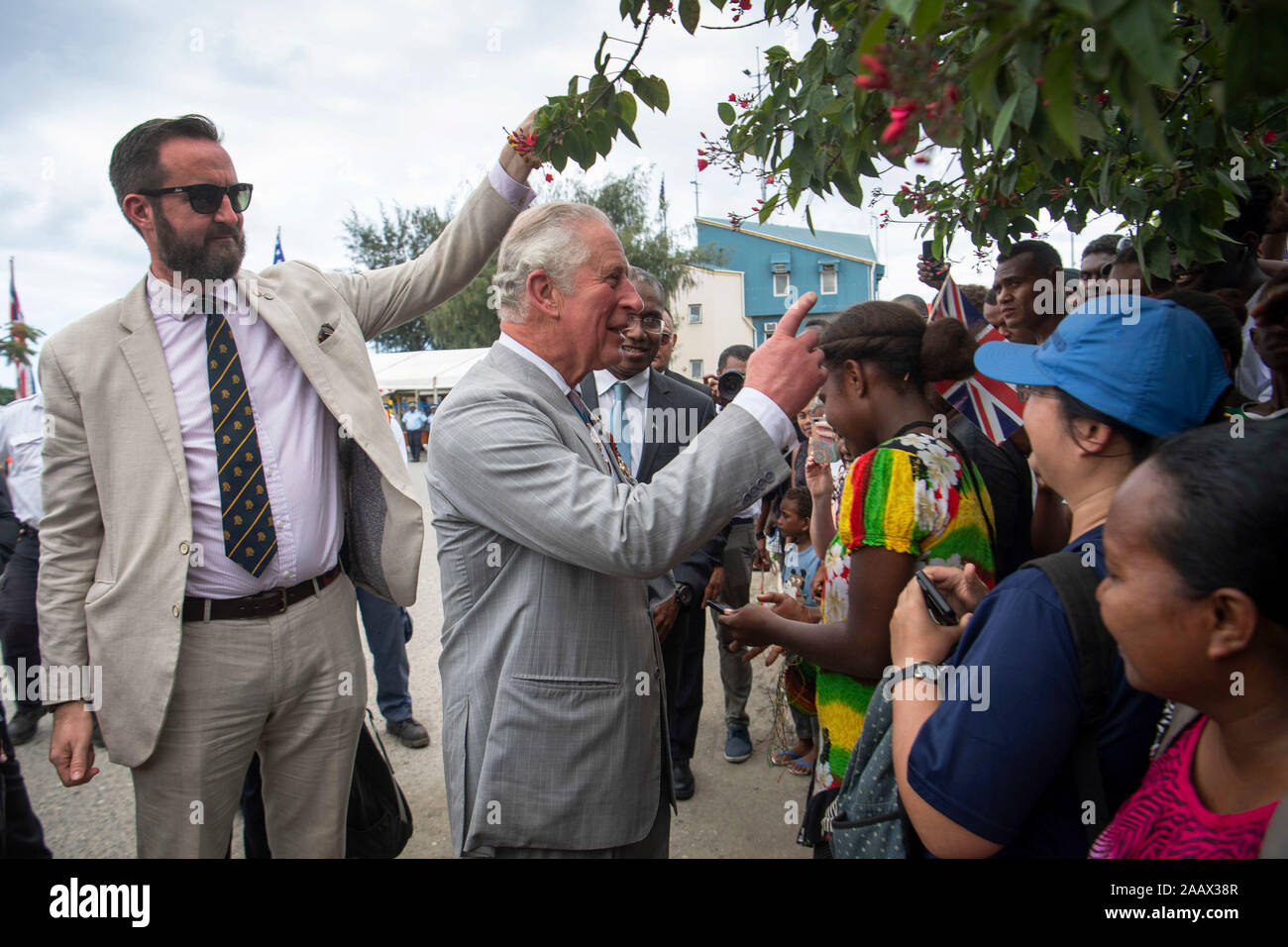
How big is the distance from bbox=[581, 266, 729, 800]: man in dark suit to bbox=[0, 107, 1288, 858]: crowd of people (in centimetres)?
119

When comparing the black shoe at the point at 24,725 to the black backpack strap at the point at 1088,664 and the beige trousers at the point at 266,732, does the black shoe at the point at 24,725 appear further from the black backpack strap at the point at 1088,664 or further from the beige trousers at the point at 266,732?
the black backpack strap at the point at 1088,664

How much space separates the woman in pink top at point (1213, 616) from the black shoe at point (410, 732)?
3.77 meters

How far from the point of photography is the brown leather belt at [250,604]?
2.03 meters

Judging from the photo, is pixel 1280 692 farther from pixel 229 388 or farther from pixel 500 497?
pixel 229 388

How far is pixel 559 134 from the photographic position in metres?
1.89

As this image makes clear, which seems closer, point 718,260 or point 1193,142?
point 1193,142

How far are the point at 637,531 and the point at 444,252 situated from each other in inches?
58.8

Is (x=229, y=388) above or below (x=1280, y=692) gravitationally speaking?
above

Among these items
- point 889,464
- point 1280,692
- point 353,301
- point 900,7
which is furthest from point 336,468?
point 1280,692

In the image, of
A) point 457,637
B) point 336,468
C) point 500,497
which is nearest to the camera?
point 500,497

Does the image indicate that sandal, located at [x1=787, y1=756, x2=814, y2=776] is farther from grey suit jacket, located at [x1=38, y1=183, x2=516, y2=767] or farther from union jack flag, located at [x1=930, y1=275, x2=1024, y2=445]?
grey suit jacket, located at [x1=38, y1=183, x2=516, y2=767]

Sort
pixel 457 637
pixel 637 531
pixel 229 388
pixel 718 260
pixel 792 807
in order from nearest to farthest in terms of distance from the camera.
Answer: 1. pixel 637 531
2. pixel 457 637
3. pixel 229 388
4. pixel 792 807
5. pixel 718 260

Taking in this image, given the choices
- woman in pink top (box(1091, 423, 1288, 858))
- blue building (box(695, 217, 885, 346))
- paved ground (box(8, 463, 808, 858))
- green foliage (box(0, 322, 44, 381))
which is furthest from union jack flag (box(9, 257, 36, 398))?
blue building (box(695, 217, 885, 346))

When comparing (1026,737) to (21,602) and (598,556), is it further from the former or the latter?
(21,602)
